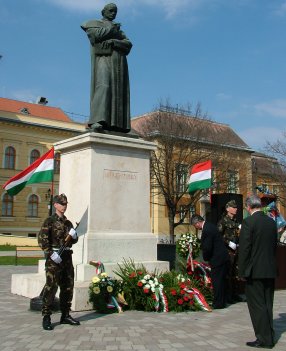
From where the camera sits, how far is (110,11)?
9.95 metres

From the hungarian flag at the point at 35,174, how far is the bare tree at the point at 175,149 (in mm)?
23741

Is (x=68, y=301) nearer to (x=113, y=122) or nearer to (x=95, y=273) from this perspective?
(x=95, y=273)

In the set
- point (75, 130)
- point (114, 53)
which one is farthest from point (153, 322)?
point (75, 130)

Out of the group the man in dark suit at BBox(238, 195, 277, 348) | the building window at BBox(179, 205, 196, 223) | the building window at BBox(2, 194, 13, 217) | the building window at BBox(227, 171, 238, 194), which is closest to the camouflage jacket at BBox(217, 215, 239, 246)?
the man in dark suit at BBox(238, 195, 277, 348)

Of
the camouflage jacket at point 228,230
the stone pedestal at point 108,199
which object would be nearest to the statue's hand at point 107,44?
the stone pedestal at point 108,199

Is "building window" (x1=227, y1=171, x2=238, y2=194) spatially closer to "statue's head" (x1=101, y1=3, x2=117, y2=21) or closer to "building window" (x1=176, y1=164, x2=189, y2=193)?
"building window" (x1=176, y1=164, x2=189, y2=193)

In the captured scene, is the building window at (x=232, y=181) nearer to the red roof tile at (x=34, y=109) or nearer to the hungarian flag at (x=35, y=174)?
the red roof tile at (x=34, y=109)

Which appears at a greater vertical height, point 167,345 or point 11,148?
point 11,148

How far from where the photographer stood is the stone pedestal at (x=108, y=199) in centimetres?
852

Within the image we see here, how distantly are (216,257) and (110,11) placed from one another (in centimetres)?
570

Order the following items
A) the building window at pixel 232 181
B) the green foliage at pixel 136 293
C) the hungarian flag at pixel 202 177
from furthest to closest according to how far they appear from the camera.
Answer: the building window at pixel 232 181, the hungarian flag at pixel 202 177, the green foliage at pixel 136 293

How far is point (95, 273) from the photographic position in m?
8.10

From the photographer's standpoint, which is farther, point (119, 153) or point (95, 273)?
point (119, 153)

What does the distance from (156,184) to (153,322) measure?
1139 inches
